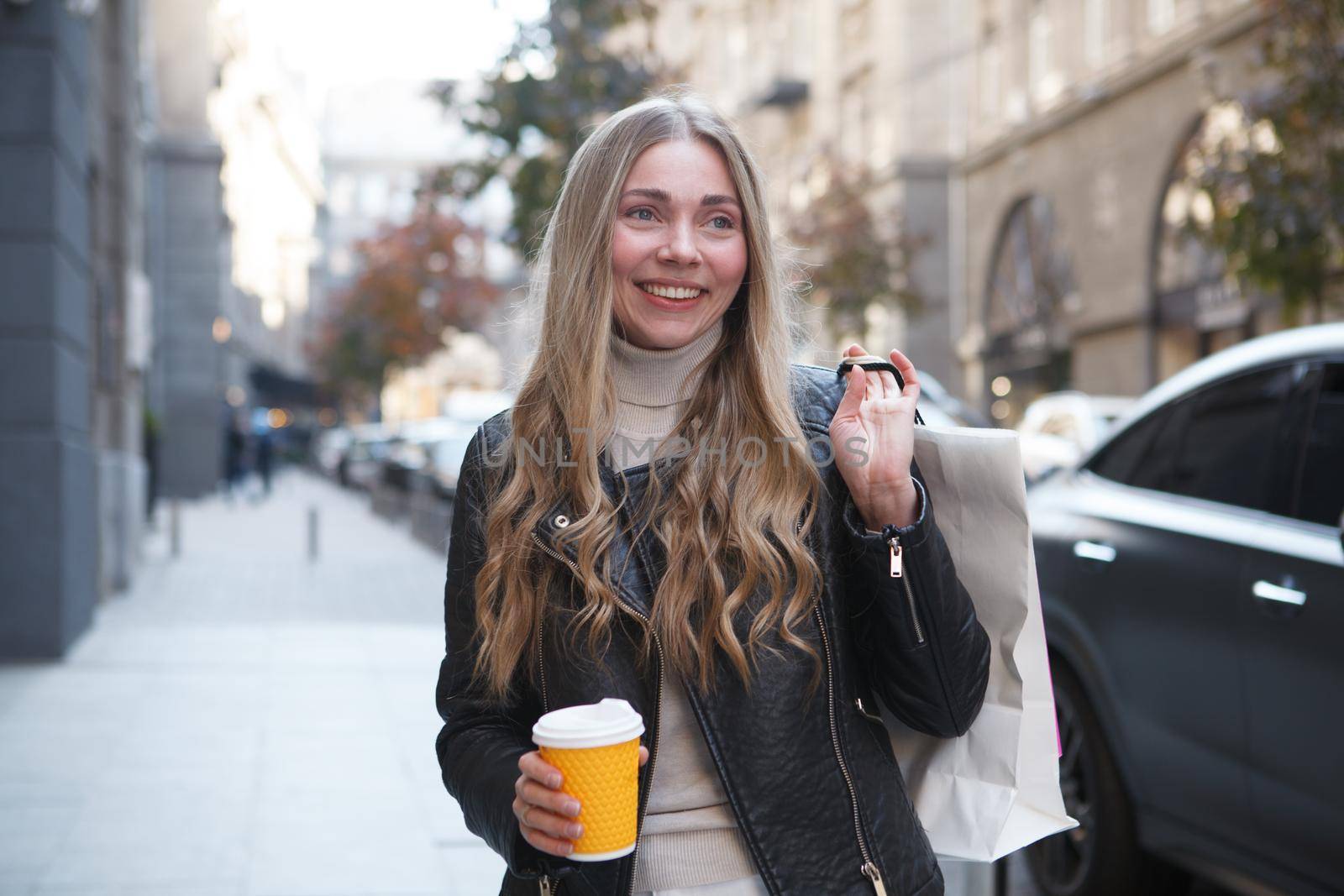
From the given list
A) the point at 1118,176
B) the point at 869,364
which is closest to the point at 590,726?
the point at 869,364

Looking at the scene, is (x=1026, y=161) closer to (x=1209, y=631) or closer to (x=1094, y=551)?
(x=1094, y=551)

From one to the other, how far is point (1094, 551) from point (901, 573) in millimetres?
3026

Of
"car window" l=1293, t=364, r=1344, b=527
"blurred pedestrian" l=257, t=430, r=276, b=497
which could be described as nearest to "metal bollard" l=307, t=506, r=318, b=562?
"car window" l=1293, t=364, r=1344, b=527

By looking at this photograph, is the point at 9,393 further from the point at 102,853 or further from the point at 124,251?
the point at 124,251

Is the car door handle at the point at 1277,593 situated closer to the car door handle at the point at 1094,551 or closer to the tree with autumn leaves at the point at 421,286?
the car door handle at the point at 1094,551

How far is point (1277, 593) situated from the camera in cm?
378

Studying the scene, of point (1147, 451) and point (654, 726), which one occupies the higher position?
point (1147, 451)

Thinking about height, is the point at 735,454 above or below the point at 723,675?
above

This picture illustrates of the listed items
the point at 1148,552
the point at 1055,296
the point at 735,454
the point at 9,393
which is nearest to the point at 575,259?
the point at 735,454

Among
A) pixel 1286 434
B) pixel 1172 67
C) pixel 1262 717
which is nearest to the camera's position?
pixel 1262 717

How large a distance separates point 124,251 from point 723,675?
1360 centimetres

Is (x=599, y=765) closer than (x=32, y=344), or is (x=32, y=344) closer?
(x=599, y=765)

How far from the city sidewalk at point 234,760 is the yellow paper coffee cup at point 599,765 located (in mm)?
1976

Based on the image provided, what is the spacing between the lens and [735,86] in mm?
43812
